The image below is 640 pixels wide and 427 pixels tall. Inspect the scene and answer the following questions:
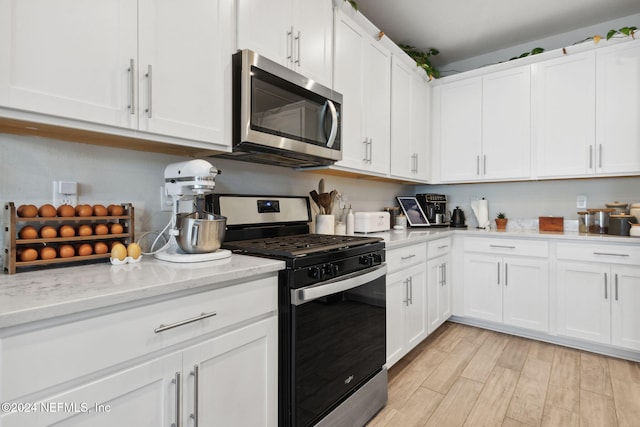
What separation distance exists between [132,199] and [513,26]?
3.40 meters

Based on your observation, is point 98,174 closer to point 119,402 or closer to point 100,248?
point 100,248

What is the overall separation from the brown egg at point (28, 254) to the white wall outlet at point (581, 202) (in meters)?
3.83

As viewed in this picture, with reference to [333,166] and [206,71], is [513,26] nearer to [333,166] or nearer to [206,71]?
[333,166]

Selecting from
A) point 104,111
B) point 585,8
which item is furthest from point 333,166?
point 585,8

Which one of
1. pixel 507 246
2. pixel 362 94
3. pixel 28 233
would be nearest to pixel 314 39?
pixel 362 94

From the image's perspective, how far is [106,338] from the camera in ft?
2.77

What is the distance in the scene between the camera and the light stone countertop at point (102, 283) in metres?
0.74

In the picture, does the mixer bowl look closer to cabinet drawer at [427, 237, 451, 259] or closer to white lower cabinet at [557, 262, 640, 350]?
cabinet drawer at [427, 237, 451, 259]

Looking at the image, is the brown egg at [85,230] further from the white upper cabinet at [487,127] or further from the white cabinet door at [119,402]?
the white upper cabinet at [487,127]

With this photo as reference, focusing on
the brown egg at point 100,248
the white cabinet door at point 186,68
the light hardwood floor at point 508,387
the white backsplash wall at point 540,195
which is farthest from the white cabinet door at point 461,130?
the brown egg at point 100,248

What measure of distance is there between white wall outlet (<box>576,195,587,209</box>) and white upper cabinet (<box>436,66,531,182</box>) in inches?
20.3

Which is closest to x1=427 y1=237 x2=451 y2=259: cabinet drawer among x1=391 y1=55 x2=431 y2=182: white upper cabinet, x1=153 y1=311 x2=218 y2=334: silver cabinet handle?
x1=391 y1=55 x2=431 y2=182: white upper cabinet

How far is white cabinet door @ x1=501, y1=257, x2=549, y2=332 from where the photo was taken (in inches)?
107

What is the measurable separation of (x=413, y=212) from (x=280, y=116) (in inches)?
85.2
